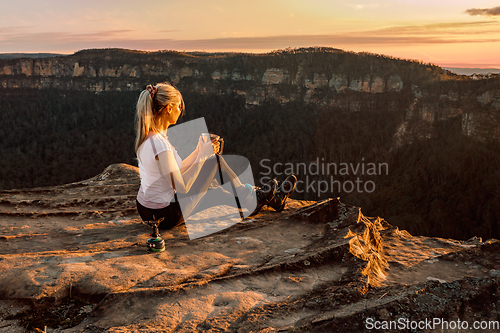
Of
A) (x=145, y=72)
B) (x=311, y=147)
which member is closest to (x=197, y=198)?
(x=311, y=147)

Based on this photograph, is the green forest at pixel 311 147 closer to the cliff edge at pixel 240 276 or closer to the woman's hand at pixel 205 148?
the cliff edge at pixel 240 276

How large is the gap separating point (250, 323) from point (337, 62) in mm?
70056

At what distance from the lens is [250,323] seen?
2033mm

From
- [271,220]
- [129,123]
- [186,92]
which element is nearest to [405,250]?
[271,220]

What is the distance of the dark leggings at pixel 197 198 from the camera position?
351 centimetres

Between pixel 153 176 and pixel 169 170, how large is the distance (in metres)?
0.27

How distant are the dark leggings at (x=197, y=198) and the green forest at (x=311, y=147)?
1404 inches

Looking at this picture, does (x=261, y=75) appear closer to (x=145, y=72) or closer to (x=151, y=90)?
(x=145, y=72)

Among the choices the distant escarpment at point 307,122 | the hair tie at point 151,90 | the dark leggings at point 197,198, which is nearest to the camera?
the hair tie at point 151,90

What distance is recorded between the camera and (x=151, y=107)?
122 inches

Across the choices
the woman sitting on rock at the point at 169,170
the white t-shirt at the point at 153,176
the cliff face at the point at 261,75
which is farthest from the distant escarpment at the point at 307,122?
the white t-shirt at the point at 153,176

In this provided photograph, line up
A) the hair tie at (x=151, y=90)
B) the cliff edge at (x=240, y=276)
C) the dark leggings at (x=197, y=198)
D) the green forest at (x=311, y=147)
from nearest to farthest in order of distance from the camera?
the cliff edge at (x=240, y=276) < the hair tie at (x=151, y=90) < the dark leggings at (x=197, y=198) < the green forest at (x=311, y=147)

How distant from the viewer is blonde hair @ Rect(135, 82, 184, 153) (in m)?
3.08

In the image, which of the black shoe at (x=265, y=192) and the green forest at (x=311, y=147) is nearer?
the black shoe at (x=265, y=192)
